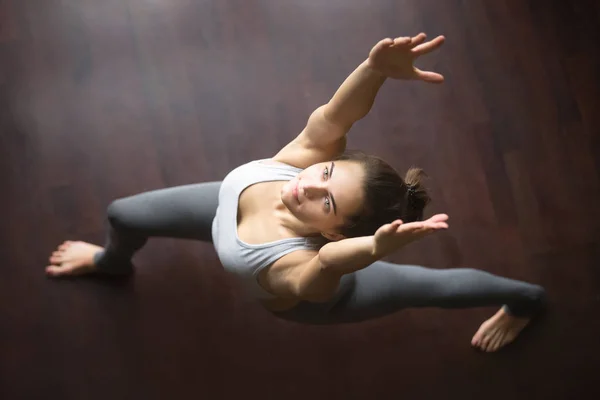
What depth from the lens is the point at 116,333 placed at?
1.31 metres

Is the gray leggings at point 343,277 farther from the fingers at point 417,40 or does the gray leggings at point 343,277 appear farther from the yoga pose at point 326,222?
the fingers at point 417,40

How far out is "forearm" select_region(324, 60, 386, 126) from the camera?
0.79 m

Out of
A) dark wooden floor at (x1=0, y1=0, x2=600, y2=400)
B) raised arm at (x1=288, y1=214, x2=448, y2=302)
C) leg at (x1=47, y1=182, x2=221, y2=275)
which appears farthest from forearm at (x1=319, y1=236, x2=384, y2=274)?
dark wooden floor at (x1=0, y1=0, x2=600, y2=400)

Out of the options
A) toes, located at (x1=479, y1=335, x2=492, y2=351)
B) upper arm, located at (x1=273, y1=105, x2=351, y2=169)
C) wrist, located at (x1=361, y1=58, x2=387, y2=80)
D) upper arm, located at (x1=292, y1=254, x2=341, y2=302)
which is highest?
wrist, located at (x1=361, y1=58, x2=387, y2=80)

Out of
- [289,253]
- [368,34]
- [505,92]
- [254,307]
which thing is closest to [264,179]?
[289,253]

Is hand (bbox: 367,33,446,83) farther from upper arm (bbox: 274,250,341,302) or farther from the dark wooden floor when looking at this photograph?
the dark wooden floor

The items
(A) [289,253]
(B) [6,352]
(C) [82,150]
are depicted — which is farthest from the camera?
(C) [82,150]

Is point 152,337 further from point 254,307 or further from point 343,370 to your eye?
point 343,370

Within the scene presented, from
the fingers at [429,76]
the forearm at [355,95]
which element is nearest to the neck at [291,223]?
the forearm at [355,95]

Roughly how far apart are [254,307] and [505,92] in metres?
0.85

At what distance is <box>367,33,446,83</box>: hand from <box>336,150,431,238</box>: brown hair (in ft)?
0.41

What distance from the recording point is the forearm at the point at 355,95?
0.79 m

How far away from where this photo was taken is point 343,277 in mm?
981

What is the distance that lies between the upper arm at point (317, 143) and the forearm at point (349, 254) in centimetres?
18
